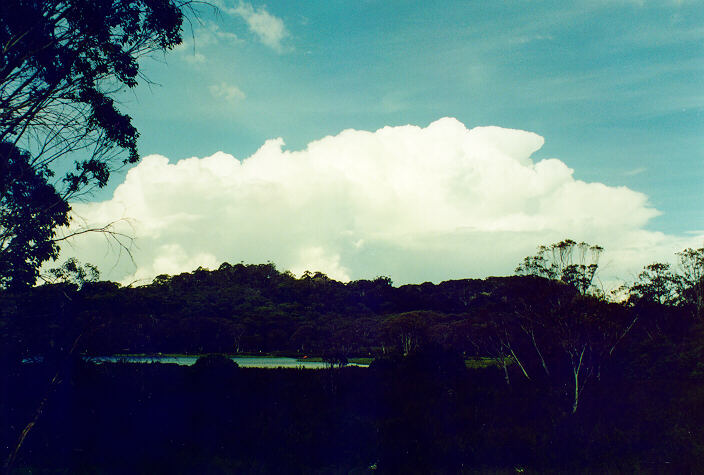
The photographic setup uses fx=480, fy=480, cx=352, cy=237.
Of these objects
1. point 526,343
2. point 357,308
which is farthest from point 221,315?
point 526,343

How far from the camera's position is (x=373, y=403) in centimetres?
1936

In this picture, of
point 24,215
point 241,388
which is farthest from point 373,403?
point 24,215

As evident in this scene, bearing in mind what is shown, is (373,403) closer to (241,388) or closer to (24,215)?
(241,388)

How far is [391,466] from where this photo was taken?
9.82 m

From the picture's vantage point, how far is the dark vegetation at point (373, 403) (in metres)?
10.0

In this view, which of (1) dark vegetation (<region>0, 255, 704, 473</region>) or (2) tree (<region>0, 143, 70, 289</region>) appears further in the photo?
(1) dark vegetation (<region>0, 255, 704, 473</region>)

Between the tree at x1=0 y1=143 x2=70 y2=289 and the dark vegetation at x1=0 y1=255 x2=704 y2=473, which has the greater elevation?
the tree at x1=0 y1=143 x2=70 y2=289

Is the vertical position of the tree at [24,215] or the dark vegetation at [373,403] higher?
the tree at [24,215]

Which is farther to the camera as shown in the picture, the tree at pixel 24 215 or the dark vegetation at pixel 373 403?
the dark vegetation at pixel 373 403

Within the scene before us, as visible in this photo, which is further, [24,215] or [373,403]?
[373,403]

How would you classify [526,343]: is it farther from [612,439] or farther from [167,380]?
[167,380]

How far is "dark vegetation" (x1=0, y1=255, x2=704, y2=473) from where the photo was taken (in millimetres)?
10016

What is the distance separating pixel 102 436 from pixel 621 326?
17473 mm

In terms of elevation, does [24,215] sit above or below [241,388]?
above
